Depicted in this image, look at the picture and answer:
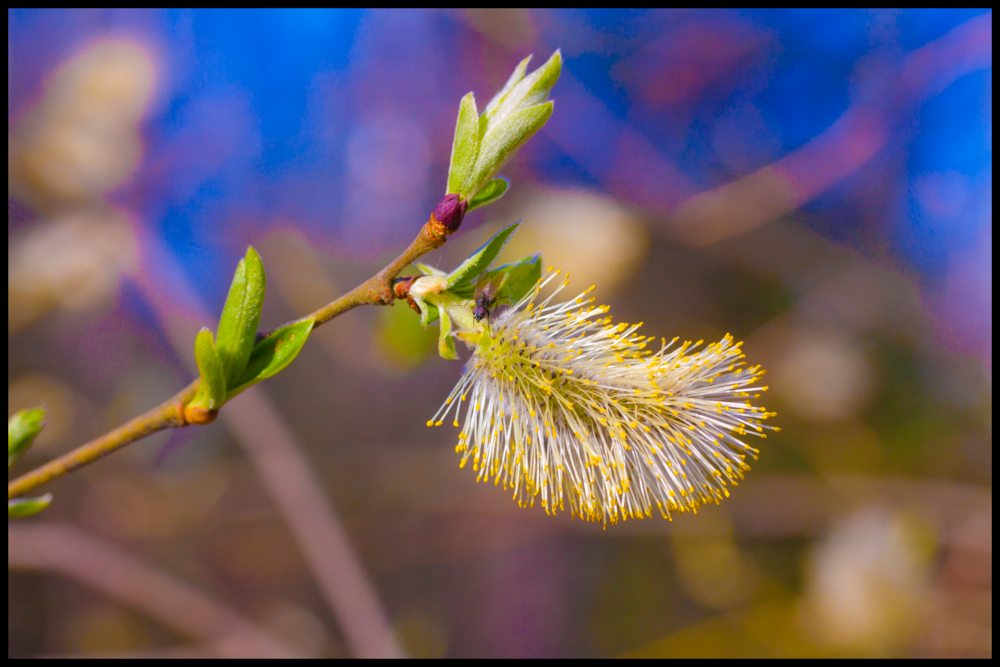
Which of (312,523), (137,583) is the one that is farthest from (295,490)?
(137,583)

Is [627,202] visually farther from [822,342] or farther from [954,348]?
[954,348]

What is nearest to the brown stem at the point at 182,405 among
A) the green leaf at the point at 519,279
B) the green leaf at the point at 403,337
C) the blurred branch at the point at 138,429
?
the blurred branch at the point at 138,429

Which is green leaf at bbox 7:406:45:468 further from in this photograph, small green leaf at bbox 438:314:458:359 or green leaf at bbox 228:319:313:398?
small green leaf at bbox 438:314:458:359

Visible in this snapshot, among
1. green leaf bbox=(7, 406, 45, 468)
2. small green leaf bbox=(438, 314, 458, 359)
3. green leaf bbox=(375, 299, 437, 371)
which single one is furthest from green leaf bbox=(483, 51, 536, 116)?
green leaf bbox=(7, 406, 45, 468)

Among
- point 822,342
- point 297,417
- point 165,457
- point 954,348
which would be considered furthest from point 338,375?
point 954,348

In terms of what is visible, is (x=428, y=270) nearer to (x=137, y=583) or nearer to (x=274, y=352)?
(x=274, y=352)

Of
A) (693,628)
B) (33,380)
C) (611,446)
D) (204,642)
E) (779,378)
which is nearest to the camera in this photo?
(611,446)
